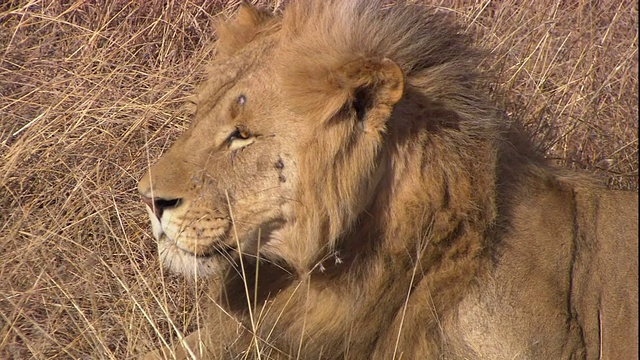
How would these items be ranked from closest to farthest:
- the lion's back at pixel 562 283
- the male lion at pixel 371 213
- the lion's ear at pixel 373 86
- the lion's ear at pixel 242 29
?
the lion's ear at pixel 373 86 < the male lion at pixel 371 213 < the lion's back at pixel 562 283 < the lion's ear at pixel 242 29

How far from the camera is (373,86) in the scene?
323 centimetres

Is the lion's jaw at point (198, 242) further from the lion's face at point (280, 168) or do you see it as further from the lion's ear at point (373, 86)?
the lion's ear at point (373, 86)

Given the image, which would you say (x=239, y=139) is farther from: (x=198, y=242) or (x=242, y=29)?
(x=242, y=29)

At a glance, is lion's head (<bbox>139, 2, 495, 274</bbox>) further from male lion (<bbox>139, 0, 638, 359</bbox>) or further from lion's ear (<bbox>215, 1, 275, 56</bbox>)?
lion's ear (<bbox>215, 1, 275, 56</bbox>)

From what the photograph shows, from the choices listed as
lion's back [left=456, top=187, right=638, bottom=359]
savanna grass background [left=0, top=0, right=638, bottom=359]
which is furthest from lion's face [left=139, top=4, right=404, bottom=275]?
lion's back [left=456, top=187, right=638, bottom=359]

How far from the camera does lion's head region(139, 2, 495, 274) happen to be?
3.27 metres

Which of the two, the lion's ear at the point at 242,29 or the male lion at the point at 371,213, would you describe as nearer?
the male lion at the point at 371,213

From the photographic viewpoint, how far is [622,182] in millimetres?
5246

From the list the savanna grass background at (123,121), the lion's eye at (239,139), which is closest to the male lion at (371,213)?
the lion's eye at (239,139)

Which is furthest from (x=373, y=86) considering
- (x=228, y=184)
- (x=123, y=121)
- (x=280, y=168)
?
(x=123, y=121)

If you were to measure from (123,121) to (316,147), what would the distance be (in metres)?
1.92

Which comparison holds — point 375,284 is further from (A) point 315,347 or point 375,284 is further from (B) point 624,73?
(B) point 624,73

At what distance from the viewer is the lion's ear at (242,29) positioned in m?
3.71

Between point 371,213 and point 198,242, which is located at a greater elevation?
point 371,213
